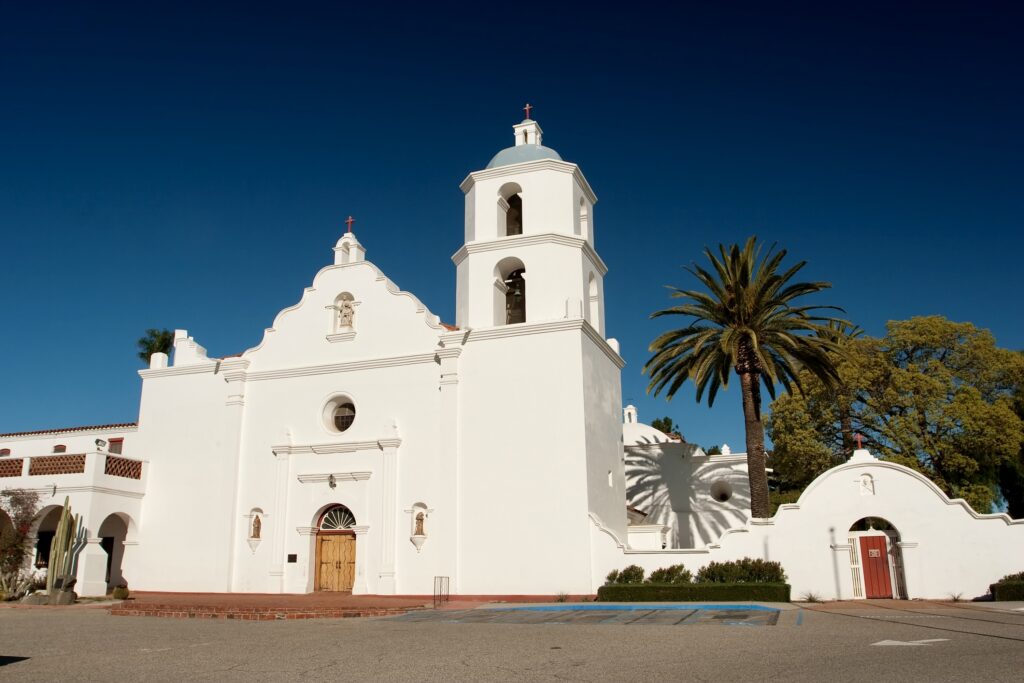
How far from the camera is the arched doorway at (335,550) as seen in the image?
87.1 ft

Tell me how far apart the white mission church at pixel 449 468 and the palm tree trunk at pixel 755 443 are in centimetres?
109

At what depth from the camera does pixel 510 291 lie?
93.1 ft

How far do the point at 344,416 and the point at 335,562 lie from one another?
15.9ft

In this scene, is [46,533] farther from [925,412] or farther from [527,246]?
[925,412]

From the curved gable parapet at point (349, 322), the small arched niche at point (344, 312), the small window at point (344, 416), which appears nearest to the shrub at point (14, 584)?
the curved gable parapet at point (349, 322)

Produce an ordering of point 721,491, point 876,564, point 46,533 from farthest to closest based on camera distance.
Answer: point 721,491 → point 46,533 → point 876,564

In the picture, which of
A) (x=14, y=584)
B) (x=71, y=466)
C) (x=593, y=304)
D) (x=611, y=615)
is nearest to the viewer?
(x=611, y=615)

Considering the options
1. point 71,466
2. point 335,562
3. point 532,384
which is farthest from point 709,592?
point 71,466

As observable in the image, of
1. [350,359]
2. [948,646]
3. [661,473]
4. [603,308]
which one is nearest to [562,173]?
[603,308]

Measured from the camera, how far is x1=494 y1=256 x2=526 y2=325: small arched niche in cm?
2758

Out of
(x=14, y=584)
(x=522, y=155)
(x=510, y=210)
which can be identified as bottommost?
(x=14, y=584)

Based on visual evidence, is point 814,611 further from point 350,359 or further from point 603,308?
point 350,359

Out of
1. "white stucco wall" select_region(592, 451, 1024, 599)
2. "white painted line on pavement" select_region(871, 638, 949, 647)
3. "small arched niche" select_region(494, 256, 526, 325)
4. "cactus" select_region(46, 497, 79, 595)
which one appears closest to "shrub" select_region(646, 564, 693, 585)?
"white stucco wall" select_region(592, 451, 1024, 599)

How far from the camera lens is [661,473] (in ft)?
109
